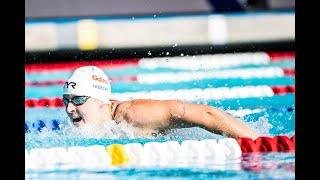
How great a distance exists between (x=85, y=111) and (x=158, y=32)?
225 centimetres

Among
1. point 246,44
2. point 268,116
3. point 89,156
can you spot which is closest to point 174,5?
point 246,44

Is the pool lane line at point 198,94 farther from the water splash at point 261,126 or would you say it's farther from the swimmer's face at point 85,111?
the swimmer's face at point 85,111

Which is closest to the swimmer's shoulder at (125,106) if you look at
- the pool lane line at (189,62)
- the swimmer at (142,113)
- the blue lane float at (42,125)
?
the swimmer at (142,113)

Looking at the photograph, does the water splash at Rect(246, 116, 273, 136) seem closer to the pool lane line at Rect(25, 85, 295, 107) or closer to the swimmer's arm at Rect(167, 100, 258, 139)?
the swimmer's arm at Rect(167, 100, 258, 139)

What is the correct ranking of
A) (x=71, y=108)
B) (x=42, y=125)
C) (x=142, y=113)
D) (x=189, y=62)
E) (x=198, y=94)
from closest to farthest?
(x=142, y=113) → (x=71, y=108) → (x=42, y=125) → (x=198, y=94) → (x=189, y=62)

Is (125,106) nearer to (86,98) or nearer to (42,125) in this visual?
(86,98)

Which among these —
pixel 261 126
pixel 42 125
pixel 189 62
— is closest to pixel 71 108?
pixel 42 125

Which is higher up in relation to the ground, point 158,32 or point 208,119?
point 158,32

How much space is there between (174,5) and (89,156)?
9.69ft

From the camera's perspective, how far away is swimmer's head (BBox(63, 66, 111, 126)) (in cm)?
307

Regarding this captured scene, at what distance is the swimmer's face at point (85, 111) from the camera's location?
306 cm

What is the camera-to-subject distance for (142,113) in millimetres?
2969
